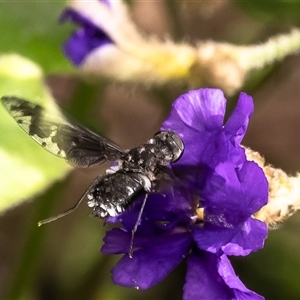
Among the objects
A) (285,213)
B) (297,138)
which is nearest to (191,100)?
(285,213)

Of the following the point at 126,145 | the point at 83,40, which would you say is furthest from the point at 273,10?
the point at 126,145

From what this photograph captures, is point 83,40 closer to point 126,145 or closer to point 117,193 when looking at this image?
point 117,193

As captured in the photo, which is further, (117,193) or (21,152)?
(21,152)

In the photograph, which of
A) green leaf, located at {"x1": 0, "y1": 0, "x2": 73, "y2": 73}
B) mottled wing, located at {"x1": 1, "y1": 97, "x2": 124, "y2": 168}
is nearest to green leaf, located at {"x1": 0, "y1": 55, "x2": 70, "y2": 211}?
green leaf, located at {"x1": 0, "y1": 0, "x2": 73, "y2": 73}

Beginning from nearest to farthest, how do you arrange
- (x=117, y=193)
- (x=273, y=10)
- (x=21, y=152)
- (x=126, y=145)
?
1. (x=117, y=193)
2. (x=21, y=152)
3. (x=273, y=10)
4. (x=126, y=145)

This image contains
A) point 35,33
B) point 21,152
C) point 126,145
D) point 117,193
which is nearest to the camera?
point 117,193

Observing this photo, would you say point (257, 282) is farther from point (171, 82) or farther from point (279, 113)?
point (279, 113)

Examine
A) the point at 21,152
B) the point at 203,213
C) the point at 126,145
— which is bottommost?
the point at 126,145
